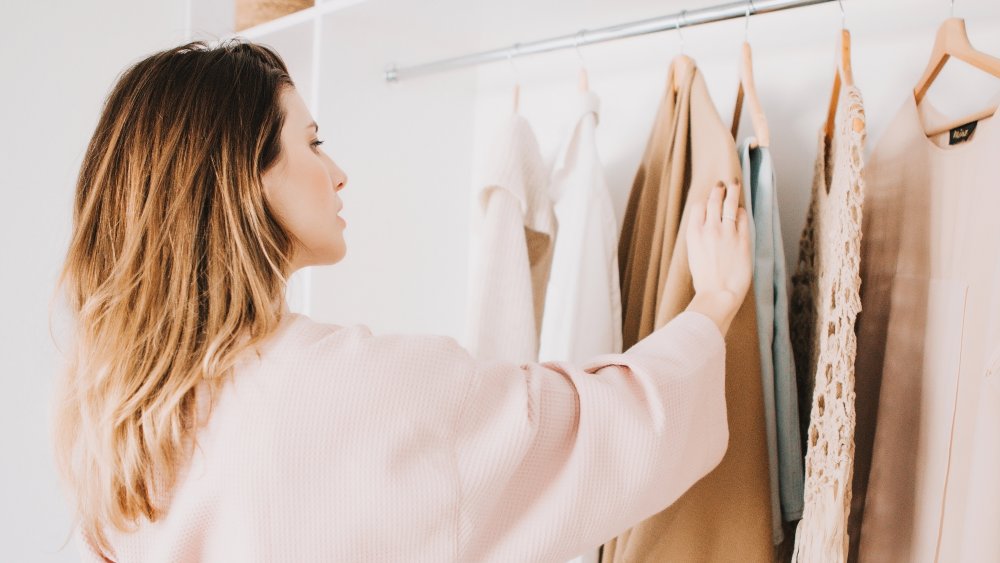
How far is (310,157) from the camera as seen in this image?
2.57 ft

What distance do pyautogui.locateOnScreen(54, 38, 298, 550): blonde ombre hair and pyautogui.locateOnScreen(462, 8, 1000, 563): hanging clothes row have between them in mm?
356

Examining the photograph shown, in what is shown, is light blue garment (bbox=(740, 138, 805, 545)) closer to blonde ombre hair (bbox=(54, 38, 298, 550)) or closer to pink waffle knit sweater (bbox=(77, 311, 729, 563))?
pink waffle knit sweater (bbox=(77, 311, 729, 563))

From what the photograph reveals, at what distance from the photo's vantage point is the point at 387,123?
52.8 inches

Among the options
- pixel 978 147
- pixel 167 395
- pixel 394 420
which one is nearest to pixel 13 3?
pixel 167 395

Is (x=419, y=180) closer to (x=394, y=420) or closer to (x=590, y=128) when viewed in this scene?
(x=590, y=128)

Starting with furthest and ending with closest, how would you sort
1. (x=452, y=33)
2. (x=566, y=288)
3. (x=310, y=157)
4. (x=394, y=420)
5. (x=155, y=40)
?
(x=155, y=40)
(x=452, y=33)
(x=566, y=288)
(x=310, y=157)
(x=394, y=420)

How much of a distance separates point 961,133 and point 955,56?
0.09 meters

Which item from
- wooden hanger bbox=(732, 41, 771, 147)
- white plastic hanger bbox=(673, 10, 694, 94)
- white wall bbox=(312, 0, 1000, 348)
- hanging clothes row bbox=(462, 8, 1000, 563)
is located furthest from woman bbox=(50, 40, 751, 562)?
white wall bbox=(312, 0, 1000, 348)

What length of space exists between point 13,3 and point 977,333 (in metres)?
1.64

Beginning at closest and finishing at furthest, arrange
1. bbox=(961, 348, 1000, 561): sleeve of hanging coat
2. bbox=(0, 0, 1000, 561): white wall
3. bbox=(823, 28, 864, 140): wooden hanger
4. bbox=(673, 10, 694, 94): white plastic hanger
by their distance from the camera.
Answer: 1. bbox=(961, 348, 1000, 561): sleeve of hanging coat
2. bbox=(823, 28, 864, 140): wooden hanger
3. bbox=(673, 10, 694, 94): white plastic hanger
4. bbox=(0, 0, 1000, 561): white wall

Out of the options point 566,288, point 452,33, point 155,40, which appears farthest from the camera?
point 155,40

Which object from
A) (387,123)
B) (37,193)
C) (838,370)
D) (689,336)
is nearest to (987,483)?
(838,370)

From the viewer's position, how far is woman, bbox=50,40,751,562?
2.10 feet

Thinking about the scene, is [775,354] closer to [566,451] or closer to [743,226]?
[743,226]
